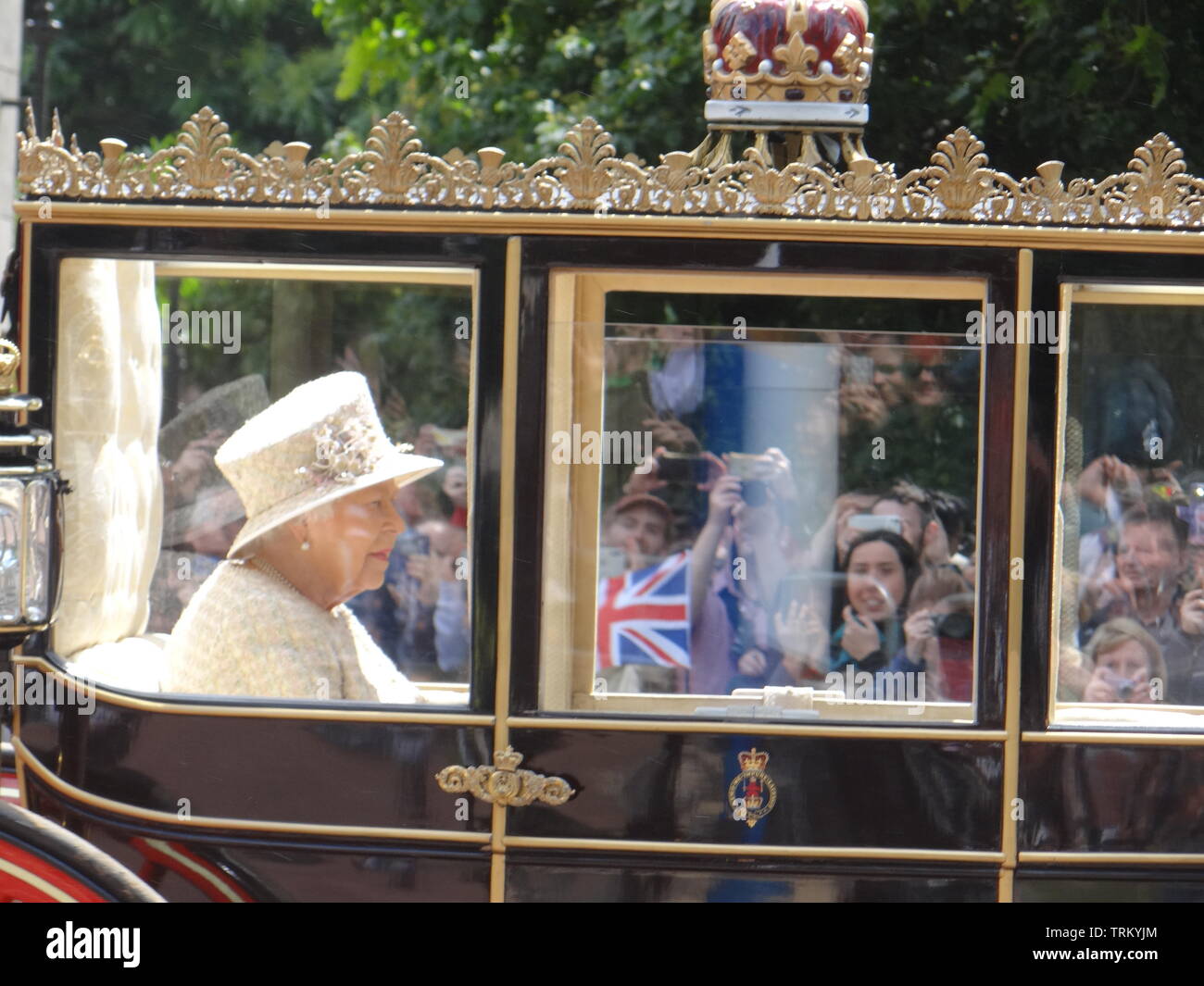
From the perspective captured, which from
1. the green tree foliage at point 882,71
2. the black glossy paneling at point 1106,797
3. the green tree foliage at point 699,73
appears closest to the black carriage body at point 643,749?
the black glossy paneling at point 1106,797

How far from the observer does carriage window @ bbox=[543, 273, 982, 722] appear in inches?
125

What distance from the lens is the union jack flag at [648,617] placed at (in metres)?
3.38

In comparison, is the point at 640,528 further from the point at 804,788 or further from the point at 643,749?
the point at 804,788

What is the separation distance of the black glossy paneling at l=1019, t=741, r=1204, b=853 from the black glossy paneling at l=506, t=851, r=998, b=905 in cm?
15

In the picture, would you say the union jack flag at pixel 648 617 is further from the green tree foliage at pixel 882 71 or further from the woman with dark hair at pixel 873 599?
the green tree foliage at pixel 882 71

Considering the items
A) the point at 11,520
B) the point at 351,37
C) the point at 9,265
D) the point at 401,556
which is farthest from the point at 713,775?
the point at 351,37

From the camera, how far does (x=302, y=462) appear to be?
10.9ft

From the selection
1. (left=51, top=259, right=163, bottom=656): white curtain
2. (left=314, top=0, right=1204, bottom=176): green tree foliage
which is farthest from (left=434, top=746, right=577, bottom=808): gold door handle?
(left=314, top=0, right=1204, bottom=176): green tree foliage

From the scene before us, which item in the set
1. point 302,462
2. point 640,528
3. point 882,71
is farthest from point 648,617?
point 882,71

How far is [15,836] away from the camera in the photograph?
276 cm

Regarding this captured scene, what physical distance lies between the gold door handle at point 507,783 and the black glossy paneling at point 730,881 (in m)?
0.11

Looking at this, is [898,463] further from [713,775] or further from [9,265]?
[9,265]

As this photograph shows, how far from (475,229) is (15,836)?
1.32 m

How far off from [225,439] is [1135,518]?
1835 millimetres
